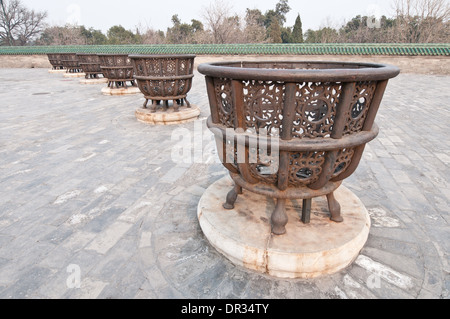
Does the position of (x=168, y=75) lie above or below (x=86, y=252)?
above

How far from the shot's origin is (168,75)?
5223 millimetres

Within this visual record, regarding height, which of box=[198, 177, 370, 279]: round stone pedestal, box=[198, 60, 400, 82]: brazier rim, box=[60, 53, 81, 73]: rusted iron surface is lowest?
box=[198, 177, 370, 279]: round stone pedestal

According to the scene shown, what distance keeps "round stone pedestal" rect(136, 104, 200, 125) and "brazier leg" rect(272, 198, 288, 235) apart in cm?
405

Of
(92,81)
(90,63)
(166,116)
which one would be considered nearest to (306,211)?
(166,116)

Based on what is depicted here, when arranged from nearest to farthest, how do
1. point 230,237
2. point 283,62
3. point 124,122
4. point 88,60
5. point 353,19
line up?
point 230,237 < point 283,62 < point 124,122 < point 88,60 < point 353,19

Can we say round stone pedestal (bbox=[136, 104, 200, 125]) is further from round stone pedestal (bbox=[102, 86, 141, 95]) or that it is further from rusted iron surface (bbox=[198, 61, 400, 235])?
rusted iron surface (bbox=[198, 61, 400, 235])

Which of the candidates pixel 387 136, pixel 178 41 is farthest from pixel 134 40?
pixel 387 136

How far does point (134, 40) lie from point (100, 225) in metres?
38.6

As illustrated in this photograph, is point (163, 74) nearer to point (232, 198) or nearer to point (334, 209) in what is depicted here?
point (232, 198)

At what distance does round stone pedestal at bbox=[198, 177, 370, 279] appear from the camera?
5.60 feet

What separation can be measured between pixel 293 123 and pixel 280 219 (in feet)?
2.27

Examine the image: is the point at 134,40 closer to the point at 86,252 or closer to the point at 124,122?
the point at 124,122

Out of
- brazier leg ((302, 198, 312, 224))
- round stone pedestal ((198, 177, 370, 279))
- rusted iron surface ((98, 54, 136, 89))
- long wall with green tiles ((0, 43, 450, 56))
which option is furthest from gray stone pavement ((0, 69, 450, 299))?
long wall with green tiles ((0, 43, 450, 56))

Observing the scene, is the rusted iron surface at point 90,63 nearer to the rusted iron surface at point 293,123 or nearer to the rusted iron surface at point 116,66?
the rusted iron surface at point 116,66
